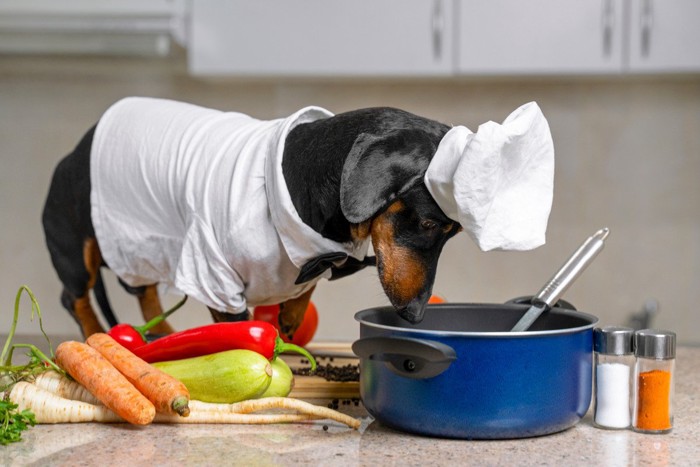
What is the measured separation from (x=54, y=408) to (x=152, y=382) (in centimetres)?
13

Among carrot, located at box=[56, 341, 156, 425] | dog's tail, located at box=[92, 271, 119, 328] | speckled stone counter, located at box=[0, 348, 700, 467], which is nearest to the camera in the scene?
speckled stone counter, located at box=[0, 348, 700, 467]

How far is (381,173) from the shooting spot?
1.11m

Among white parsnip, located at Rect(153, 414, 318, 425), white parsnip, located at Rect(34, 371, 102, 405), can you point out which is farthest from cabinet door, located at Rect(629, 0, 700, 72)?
white parsnip, located at Rect(34, 371, 102, 405)

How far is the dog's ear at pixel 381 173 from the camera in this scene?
1.11 metres

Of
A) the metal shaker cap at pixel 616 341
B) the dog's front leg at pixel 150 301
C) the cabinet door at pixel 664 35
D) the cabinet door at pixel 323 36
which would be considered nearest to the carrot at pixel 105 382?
the metal shaker cap at pixel 616 341

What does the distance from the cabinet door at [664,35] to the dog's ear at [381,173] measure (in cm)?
141

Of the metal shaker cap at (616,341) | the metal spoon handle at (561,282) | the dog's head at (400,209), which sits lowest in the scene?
the metal shaker cap at (616,341)

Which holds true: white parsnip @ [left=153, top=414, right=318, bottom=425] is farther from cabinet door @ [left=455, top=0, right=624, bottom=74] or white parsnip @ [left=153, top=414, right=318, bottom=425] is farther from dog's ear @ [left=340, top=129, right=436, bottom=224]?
cabinet door @ [left=455, top=0, right=624, bottom=74]

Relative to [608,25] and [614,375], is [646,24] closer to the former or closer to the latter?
[608,25]

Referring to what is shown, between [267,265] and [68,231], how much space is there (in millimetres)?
593

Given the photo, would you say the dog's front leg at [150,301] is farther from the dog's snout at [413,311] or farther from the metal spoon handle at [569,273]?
the metal spoon handle at [569,273]

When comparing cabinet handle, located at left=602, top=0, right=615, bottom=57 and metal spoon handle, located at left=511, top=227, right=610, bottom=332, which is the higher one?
cabinet handle, located at left=602, top=0, right=615, bottom=57

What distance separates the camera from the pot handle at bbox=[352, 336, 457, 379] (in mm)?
898

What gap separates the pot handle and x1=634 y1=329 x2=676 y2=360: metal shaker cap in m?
0.24
